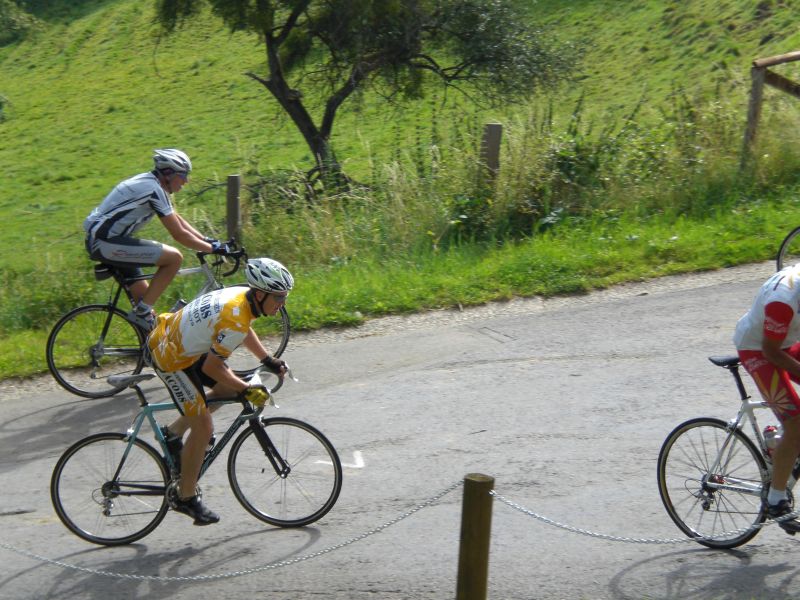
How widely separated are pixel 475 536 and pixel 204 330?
206 cm

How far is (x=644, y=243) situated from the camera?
35.1 feet

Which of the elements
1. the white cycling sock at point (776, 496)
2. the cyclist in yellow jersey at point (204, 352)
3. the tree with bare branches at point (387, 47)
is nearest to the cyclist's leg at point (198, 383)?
the cyclist in yellow jersey at point (204, 352)

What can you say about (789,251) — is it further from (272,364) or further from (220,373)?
(220,373)

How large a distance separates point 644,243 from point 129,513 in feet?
21.8

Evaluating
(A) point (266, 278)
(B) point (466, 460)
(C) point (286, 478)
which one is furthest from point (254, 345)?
(B) point (466, 460)

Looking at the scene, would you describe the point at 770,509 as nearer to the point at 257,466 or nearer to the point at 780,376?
the point at 780,376

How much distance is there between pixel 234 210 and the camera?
1088 centimetres

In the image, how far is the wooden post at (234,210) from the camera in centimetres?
1074

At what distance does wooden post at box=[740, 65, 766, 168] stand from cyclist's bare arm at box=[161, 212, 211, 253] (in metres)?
6.83

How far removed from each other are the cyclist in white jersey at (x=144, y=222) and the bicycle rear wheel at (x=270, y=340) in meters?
0.96

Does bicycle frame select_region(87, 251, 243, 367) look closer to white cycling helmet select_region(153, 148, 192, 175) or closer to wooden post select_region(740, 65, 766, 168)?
white cycling helmet select_region(153, 148, 192, 175)

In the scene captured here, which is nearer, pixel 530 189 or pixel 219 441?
pixel 219 441

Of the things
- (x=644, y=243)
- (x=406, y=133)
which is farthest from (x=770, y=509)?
(x=406, y=133)

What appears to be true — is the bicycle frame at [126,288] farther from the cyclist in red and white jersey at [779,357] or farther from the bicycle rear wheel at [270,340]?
the cyclist in red and white jersey at [779,357]
